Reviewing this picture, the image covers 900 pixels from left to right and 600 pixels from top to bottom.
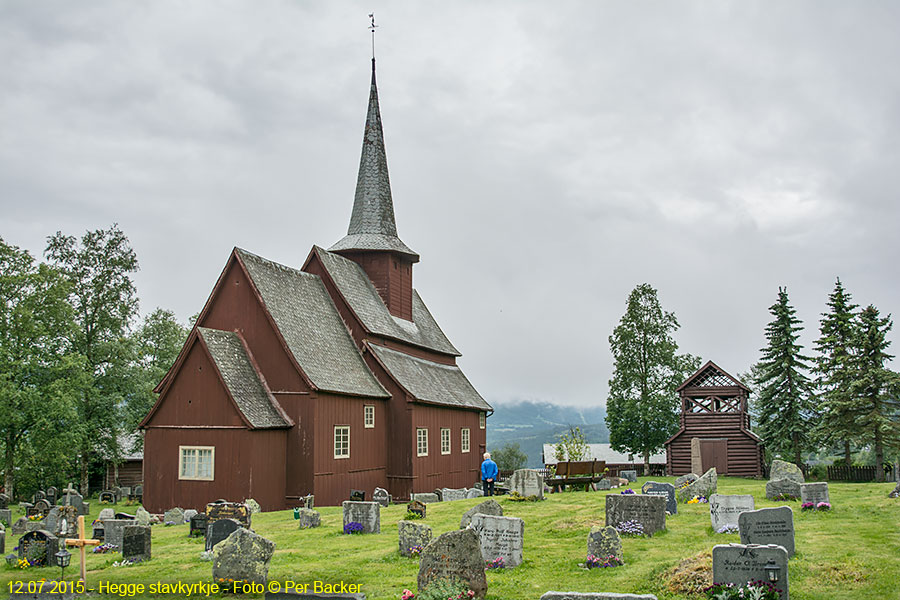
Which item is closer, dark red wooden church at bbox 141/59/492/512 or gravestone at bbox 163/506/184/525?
gravestone at bbox 163/506/184/525

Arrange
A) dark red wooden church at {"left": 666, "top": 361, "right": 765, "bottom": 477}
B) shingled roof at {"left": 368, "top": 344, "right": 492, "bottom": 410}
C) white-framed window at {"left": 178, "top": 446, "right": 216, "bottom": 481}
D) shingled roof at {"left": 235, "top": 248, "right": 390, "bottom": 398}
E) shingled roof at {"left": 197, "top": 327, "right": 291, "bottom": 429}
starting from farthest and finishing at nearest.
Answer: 1. dark red wooden church at {"left": 666, "top": 361, "right": 765, "bottom": 477}
2. shingled roof at {"left": 368, "top": 344, "right": 492, "bottom": 410}
3. shingled roof at {"left": 235, "top": 248, "right": 390, "bottom": 398}
4. shingled roof at {"left": 197, "top": 327, "right": 291, "bottom": 429}
5. white-framed window at {"left": 178, "top": 446, "right": 216, "bottom": 481}

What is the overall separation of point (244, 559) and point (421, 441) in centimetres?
2165

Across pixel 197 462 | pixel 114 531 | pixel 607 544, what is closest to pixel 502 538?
pixel 607 544

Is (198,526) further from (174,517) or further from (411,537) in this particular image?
(411,537)

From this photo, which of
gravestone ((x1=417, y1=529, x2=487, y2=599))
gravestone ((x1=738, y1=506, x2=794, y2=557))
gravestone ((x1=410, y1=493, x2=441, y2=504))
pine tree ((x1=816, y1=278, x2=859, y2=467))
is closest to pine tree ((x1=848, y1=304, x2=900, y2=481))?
pine tree ((x1=816, y1=278, x2=859, y2=467))

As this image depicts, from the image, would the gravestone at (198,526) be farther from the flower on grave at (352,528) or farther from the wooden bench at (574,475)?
the wooden bench at (574,475)

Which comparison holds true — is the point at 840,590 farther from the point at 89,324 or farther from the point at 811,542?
the point at 89,324

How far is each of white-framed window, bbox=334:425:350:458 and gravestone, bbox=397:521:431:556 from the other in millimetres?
14325

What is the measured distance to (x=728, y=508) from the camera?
55.9ft

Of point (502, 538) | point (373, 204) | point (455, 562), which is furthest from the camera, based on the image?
point (373, 204)

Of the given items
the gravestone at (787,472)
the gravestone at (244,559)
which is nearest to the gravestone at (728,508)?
the gravestone at (787,472)

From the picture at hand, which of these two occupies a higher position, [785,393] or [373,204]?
[373,204]

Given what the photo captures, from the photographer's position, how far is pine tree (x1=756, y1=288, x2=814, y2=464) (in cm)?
4153

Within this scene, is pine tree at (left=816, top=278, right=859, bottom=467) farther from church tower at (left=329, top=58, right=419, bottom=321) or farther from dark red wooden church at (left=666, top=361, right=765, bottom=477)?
church tower at (left=329, top=58, right=419, bottom=321)
